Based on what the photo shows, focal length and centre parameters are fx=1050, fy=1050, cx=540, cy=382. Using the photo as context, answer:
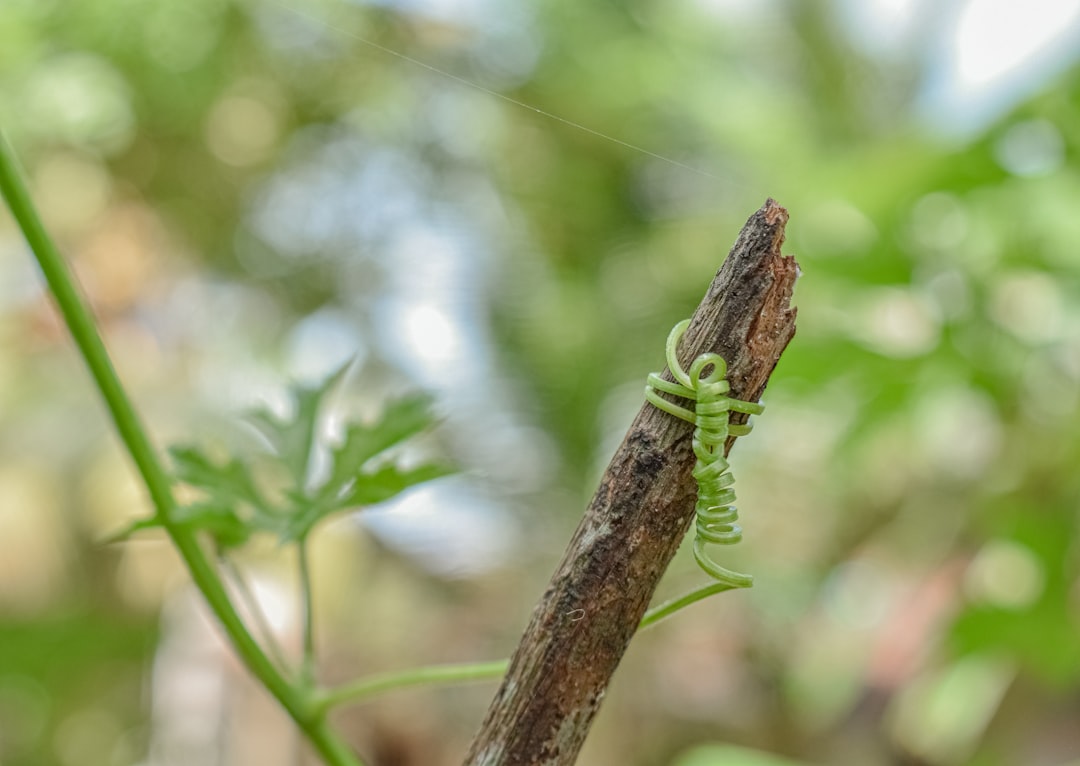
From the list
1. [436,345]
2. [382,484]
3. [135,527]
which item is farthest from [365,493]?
[436,345]

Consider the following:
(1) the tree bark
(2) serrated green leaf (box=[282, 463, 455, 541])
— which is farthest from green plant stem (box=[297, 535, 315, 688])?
(1) the tree bark

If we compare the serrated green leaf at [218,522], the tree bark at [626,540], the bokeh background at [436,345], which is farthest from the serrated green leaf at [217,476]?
the bokeh background at [436,345]

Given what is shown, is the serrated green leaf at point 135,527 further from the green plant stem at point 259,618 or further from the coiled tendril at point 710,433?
the coiled tendril at point 710,433

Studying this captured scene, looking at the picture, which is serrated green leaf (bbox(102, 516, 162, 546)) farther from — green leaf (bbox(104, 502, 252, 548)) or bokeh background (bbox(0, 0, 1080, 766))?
bokeh background (bbox(0, 0, 1080, 766))

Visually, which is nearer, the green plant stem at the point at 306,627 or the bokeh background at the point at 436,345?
the green plant stem at the point at 306,627

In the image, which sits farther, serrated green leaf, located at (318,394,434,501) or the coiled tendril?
serrated green leaf, located at (318,394,434,501)
